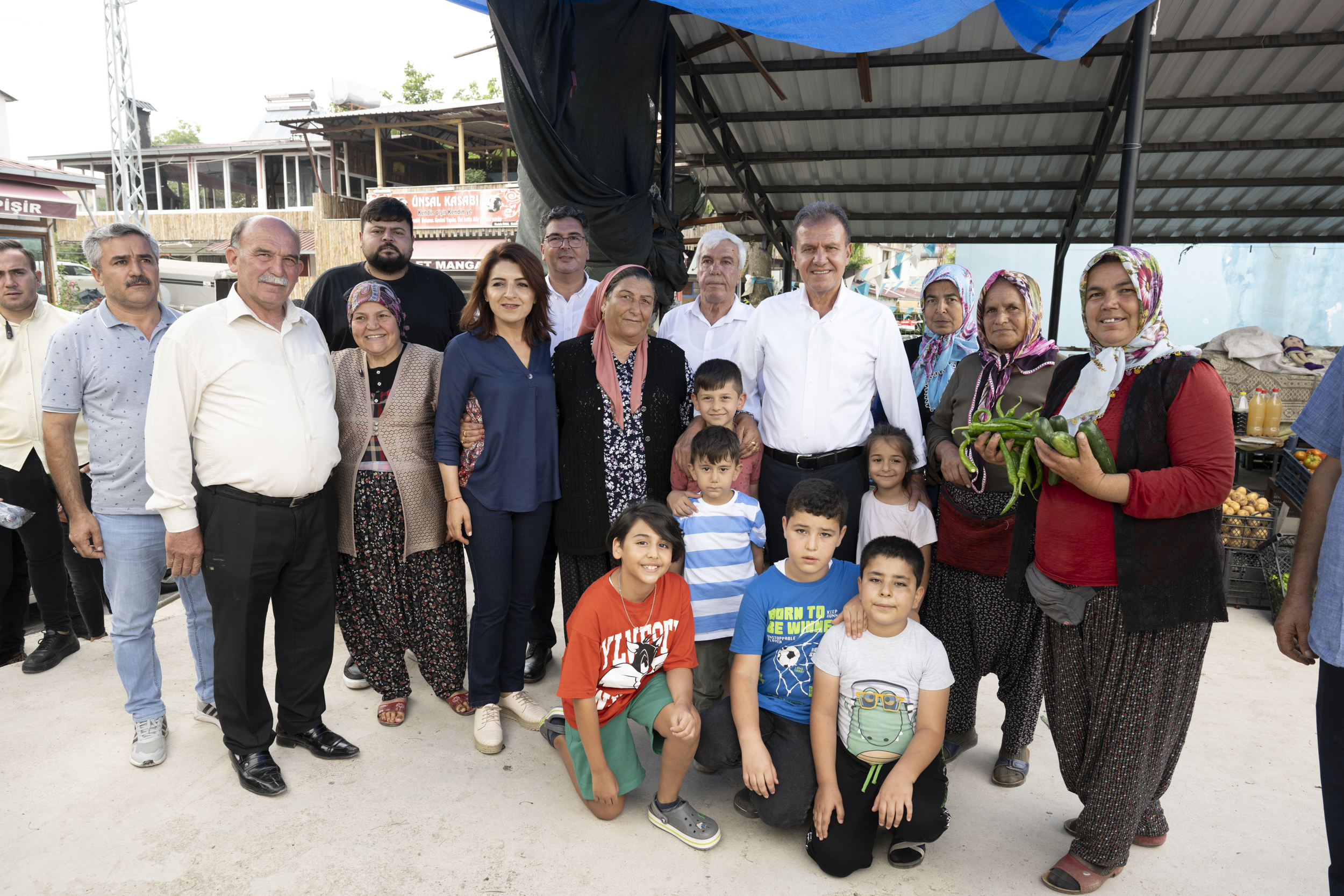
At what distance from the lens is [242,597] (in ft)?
8.25

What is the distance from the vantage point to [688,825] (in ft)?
7.64

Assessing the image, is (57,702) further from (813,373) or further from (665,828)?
(813,373)

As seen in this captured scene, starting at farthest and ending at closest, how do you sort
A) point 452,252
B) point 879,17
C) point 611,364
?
point 452,252, point 879,17, point 611,364

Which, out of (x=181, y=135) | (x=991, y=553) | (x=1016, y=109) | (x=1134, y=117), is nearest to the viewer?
(x=991, y=553)

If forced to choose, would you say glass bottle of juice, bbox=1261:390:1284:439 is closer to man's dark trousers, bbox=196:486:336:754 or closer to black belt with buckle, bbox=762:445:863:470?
black belt with buckle, bbox=762:445:863:470

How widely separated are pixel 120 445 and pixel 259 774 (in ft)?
4.33

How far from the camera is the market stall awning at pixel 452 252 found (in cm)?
1714

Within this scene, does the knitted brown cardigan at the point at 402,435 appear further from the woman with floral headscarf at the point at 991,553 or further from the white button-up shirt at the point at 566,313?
the woman with floral headscarf at the point at 991,553

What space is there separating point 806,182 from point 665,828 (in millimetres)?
7104

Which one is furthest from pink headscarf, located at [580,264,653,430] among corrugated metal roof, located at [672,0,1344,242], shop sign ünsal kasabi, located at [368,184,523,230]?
shop sign ünsal kasabi, located at [368,184,523,230]

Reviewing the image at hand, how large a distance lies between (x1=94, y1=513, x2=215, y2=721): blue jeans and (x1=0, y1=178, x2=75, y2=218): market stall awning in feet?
33.9

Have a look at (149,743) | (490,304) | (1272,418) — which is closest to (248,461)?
(490,304)

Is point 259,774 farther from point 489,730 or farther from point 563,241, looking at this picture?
point 563,241

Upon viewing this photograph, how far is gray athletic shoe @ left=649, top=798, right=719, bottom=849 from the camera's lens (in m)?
2.30
